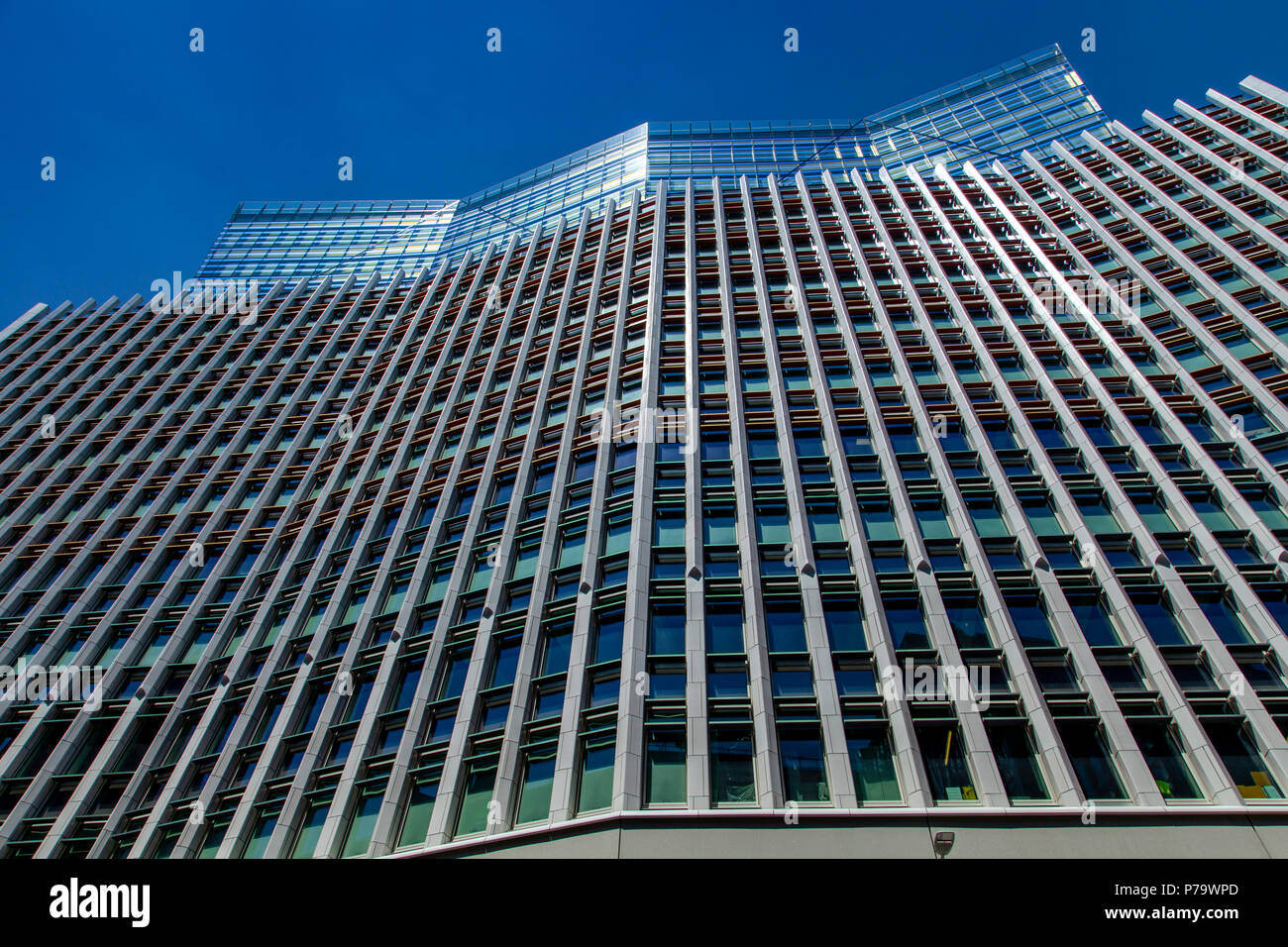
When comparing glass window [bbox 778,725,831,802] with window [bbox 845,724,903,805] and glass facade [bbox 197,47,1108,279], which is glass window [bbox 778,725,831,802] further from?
glass facade [bbox 197,47,1108,279]

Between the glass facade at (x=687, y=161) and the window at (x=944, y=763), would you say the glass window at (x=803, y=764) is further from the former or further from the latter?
the glass facade at (x=687, y=161)

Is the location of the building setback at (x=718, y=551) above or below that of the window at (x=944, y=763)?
above

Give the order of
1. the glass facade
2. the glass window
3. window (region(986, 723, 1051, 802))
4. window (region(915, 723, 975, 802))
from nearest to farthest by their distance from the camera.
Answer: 1. window (region(986, 723, 1051, 802))
2. window (region(915, 723, 975, 802))
3. the glass window
4. the glass facade

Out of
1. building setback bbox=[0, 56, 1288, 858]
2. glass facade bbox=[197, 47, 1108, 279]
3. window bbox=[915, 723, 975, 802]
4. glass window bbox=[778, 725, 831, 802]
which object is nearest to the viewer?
window bbox=[915, 723, 975, 802]

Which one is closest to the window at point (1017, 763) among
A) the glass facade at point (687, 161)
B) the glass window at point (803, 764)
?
the glass window at point (803, 764)

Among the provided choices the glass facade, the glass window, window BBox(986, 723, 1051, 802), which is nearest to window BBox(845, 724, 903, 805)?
the glass window

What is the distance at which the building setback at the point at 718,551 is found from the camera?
2269 cm

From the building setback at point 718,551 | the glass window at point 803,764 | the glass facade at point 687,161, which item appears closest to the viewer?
the glass window at point 803,764

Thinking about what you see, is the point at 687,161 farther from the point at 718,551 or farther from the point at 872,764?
the point at 872,764

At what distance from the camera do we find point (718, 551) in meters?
29.1

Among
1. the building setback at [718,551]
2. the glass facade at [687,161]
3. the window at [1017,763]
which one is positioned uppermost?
the glass facade at [687,161]

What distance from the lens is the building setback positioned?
2269 cm
